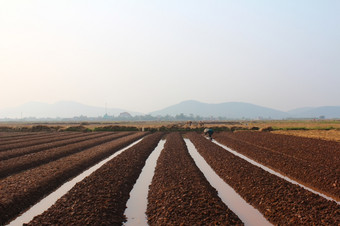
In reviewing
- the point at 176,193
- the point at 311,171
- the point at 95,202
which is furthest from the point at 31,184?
the point at 311,171

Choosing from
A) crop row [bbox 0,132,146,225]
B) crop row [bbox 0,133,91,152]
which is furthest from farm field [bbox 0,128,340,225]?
crop row [bbox 0,133,91,152]

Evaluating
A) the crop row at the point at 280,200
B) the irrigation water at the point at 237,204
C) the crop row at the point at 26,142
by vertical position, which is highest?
the crop row at the point at 26,142

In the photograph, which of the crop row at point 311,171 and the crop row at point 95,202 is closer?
the crop row at point 95,202

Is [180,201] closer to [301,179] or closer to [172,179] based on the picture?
[172,179]

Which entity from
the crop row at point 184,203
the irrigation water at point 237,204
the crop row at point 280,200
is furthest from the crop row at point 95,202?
the crop row at point 280,200

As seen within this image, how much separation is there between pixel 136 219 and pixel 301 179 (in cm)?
888

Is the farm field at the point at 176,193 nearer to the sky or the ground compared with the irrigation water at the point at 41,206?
nearer to the sky

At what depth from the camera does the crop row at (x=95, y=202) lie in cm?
819

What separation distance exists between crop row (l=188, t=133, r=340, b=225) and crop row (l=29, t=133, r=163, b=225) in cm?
443

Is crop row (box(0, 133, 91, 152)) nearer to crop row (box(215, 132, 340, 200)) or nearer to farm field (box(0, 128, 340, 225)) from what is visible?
farm field (box(0, 128, 340, 225))

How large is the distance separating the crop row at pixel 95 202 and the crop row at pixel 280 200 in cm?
443

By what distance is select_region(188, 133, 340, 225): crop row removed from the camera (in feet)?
27.1

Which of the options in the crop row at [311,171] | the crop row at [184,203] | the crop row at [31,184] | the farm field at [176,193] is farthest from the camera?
the crop row at [311,171]

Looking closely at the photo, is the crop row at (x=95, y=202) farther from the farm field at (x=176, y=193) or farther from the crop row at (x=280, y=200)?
the crop row at (x=280, y=200)
